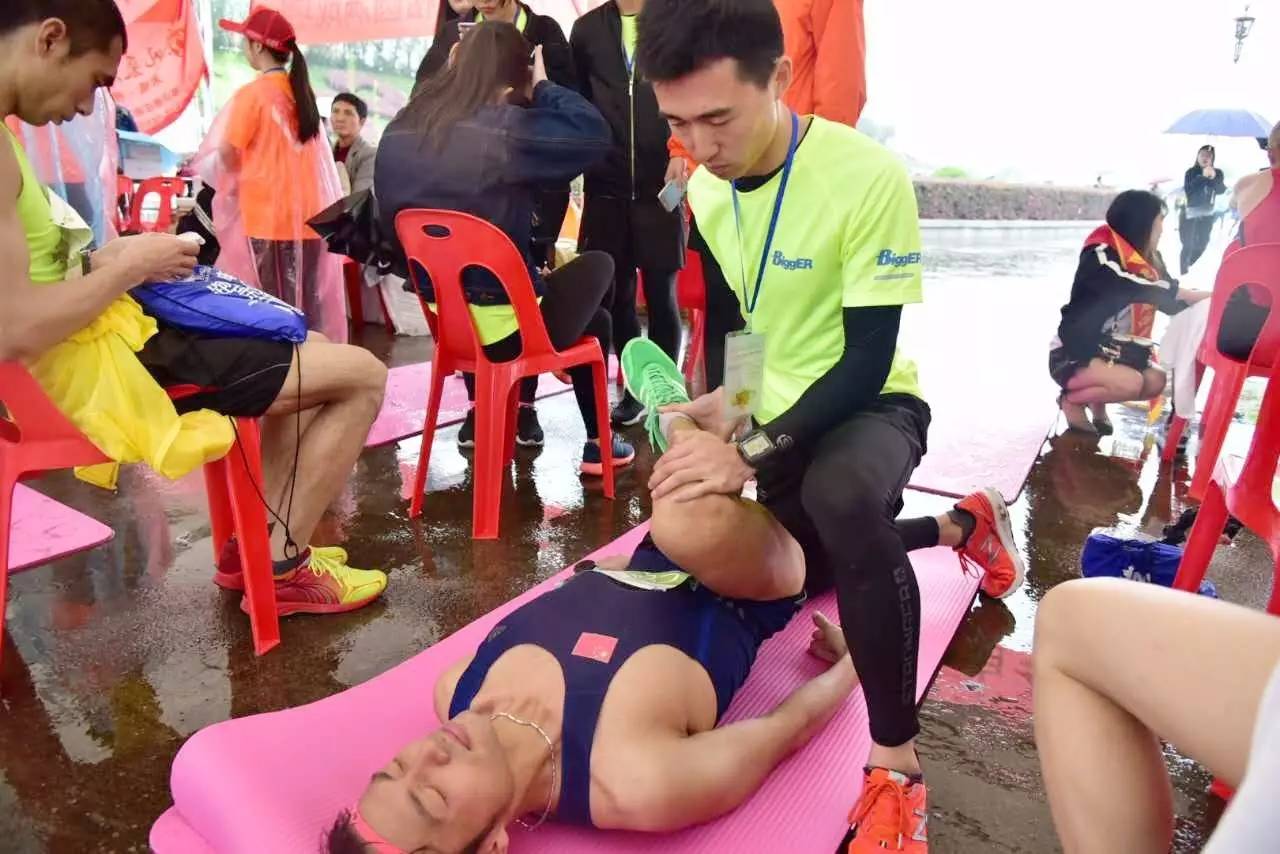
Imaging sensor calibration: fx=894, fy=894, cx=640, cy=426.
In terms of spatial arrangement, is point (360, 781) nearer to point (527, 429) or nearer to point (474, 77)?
point (474, 77)

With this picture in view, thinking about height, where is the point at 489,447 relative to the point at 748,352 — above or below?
below

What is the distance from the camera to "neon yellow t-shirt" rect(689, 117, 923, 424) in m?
1.58

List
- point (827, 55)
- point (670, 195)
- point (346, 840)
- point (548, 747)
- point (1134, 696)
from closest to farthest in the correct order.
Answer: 1. point (1134, 696)
2. point (346, 840)
3. point (548, 747)
4. point (670, 195)
5. point (827, 55)

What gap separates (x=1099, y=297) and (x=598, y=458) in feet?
7.41

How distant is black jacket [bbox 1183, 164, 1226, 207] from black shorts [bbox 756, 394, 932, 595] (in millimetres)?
9885

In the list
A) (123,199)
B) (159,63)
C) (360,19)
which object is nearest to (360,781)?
(123,199)

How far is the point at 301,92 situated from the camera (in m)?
3.94

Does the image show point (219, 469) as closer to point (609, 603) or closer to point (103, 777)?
point (103, 777)

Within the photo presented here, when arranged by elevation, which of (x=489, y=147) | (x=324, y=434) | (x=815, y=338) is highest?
(x=489, y=147)

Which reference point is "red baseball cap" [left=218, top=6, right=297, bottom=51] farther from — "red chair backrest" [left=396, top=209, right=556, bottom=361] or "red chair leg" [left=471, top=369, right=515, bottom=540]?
"red chair leg" [left=471, top=369, right=515, bottom=540]

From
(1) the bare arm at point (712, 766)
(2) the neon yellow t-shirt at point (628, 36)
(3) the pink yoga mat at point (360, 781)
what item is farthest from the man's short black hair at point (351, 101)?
(1) the bare arm at point (712, 766)

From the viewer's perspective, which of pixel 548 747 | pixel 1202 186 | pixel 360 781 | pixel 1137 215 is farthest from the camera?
pixel 1202 186

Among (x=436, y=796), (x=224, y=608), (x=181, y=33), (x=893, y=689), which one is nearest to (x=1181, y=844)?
(x=893, y=689)

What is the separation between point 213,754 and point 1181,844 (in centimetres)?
161
